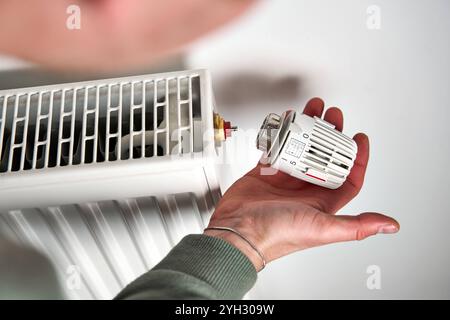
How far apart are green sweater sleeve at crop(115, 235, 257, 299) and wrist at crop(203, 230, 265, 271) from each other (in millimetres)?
31

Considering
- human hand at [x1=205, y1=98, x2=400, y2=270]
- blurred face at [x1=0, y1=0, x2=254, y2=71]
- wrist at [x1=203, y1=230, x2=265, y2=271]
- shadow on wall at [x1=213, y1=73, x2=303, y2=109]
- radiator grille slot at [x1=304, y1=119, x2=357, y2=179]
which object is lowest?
wrist at [x1=203, y1=230, x2=265, y2=271]

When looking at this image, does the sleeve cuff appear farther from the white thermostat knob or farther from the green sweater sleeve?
the white thermostat knob

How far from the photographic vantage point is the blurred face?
22.9 inches

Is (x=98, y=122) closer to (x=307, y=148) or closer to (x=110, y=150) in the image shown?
(x=110, y=150)

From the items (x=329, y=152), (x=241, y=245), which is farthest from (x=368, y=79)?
(x=241, y=245)

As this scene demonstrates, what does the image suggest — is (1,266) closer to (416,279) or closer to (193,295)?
(193,295)

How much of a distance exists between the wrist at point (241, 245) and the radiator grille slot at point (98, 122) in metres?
0.11

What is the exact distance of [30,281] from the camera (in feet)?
2.76

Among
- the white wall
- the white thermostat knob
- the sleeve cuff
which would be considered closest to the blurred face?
the white wall

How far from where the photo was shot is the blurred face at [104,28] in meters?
0.58

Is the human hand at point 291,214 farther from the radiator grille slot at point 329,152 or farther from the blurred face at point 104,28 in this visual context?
the blurred face at point 104,28

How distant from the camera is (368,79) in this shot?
650 millimetres

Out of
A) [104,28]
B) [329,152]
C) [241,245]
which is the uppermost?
[104,28]

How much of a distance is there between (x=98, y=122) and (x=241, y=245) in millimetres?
222
